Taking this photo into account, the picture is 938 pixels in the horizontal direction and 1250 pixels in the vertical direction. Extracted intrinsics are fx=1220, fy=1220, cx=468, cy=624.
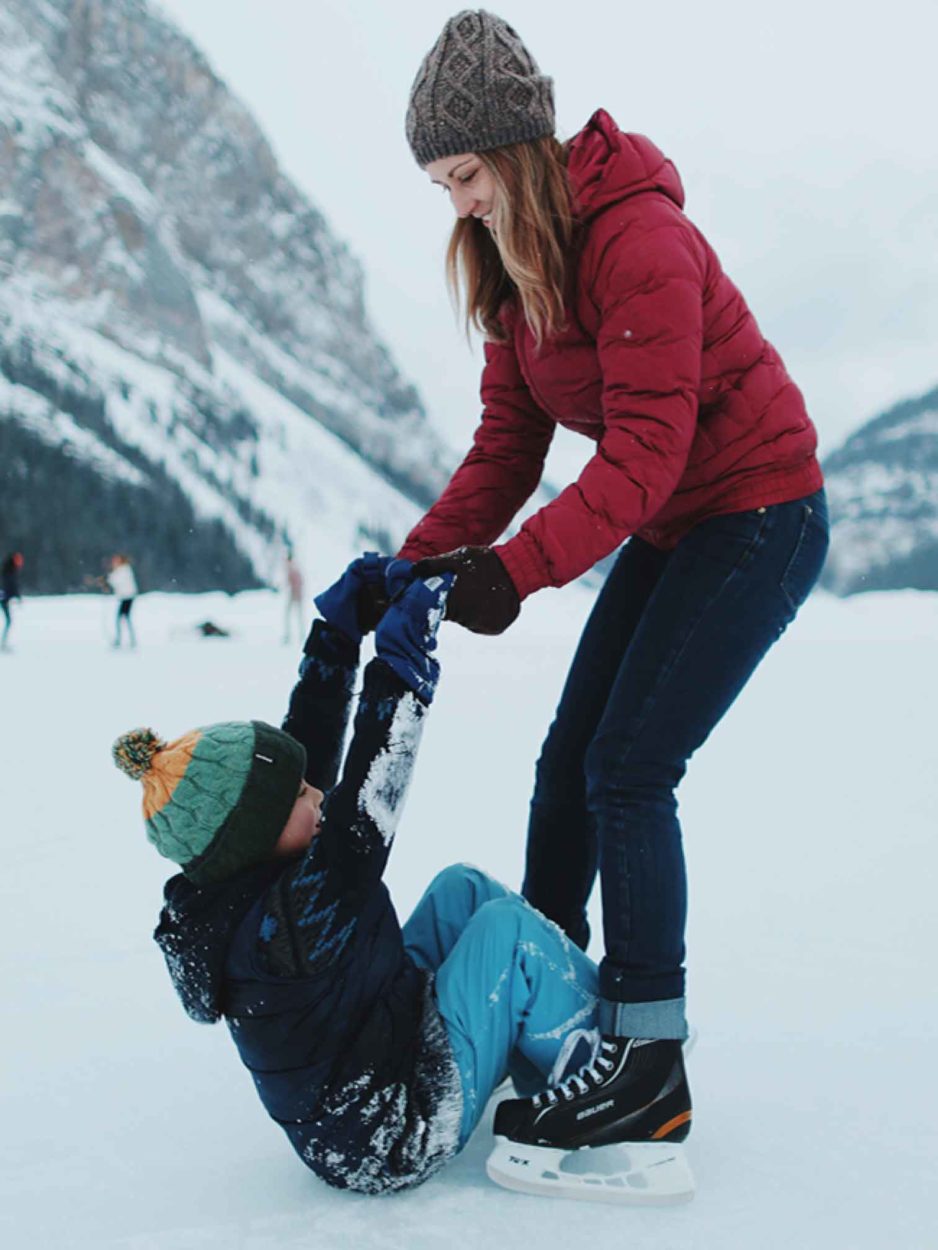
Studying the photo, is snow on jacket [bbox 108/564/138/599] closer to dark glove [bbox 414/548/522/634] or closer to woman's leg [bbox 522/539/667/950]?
woman's leg [bbox 522/539/667/950]

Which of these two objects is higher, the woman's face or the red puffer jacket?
the woman's face

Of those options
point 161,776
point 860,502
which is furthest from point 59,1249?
point 860,502

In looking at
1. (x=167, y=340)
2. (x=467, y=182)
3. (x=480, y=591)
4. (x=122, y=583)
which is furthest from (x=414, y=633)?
(x=167, y=340)

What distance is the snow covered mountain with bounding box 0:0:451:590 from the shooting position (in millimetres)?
53719

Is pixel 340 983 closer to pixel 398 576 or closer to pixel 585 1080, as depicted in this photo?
pixel 585 1080

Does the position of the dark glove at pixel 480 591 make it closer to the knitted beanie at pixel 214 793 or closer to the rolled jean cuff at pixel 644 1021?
the knitted beanie at pixel 214 793

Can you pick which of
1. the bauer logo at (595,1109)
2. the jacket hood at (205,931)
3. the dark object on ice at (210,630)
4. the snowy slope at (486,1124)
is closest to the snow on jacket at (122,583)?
the dark object on ice at (210,630)

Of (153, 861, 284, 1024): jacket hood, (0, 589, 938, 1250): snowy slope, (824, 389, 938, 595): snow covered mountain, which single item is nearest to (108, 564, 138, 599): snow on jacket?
(0, 589, 938, 1250): snowy slope

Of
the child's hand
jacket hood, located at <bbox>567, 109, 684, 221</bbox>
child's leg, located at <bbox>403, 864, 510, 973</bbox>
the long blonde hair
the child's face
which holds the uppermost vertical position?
jacket hood, located at <bbox>567, 109, 684, 221</bbox>

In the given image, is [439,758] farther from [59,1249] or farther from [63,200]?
[63,200]

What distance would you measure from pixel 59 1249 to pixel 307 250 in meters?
140

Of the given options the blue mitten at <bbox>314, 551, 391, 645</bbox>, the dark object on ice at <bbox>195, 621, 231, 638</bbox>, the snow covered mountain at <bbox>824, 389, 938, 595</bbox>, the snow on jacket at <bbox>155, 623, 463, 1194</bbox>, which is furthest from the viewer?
the snow covered mountain at <bbox>824, 389, 938, 595</bbox>

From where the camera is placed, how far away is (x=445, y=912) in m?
2.06

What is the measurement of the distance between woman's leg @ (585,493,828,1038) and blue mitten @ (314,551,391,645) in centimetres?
42
